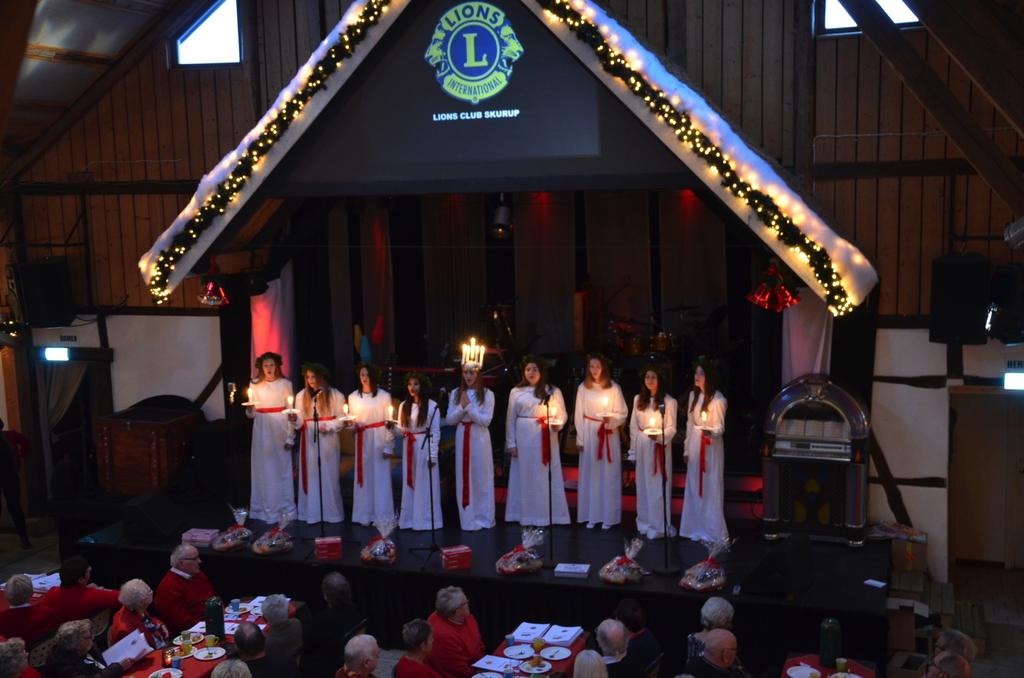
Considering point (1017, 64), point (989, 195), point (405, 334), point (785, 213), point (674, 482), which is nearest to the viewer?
point (1017, 64)

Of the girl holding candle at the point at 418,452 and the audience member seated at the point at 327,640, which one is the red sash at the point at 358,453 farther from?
the audience member seated at the point at 327,640

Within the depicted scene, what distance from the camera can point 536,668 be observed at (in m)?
8.79

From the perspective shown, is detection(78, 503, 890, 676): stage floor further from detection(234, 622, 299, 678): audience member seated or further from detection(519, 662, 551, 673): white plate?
detection(234, 622, 299, 678): audience member seated

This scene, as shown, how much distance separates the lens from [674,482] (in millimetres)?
12961

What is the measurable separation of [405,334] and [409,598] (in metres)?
6.89

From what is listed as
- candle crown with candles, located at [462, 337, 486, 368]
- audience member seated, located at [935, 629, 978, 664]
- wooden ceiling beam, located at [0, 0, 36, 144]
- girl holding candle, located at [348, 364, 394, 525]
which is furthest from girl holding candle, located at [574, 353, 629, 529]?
wooden ceiling beam, located at [0, 0, 36, 144]

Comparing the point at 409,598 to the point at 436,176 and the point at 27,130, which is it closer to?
the point at 436,176

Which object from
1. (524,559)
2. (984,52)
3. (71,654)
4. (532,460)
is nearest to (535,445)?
(532,460)

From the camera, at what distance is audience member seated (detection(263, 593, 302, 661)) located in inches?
345

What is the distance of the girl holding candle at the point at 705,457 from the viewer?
39.2 feet

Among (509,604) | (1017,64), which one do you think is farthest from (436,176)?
(1017,64)

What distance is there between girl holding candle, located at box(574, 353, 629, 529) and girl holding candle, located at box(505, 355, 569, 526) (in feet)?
0.83

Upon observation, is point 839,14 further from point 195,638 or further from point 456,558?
point 195,638

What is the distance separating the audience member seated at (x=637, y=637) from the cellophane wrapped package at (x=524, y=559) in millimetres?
2453
